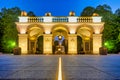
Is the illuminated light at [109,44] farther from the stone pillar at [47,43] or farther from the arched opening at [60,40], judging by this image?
the stone pillar at [47,43]

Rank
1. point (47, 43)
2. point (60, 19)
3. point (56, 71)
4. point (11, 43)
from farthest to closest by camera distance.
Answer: point (11, 43) < point (60, 19) < point (47, 43) < point (56, 71)

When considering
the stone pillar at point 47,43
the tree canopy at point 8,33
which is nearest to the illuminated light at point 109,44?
the stone pillar at point 47,43

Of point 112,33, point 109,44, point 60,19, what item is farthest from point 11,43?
point 112,33

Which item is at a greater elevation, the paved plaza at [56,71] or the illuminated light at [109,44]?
the illuminated light at [109,44]

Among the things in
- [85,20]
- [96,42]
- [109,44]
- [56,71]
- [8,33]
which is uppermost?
[85,20]

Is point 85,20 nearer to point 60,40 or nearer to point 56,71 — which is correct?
point 60,40

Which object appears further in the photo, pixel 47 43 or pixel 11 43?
pixel 11 43

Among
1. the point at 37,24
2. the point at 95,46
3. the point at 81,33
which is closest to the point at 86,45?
the point at 81,33

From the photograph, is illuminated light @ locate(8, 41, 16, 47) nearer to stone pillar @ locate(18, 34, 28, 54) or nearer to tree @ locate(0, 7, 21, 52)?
tree @ locate(0, 7, 21, 52)

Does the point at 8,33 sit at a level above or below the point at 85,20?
below

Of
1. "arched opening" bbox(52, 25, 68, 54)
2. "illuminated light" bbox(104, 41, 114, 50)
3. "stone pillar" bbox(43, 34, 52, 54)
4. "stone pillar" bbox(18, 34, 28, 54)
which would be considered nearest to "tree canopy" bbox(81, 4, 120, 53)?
"illuminated light" bbox(104, 41, 114, 50)

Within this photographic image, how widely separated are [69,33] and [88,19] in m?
3.96

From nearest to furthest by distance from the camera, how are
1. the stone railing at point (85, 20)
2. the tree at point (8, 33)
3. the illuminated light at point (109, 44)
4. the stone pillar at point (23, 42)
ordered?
the stone pillar at point (23, 42), the stone railing at point (85, 20), the tree at point (8, 33), the illuminated light at point (109, 44)

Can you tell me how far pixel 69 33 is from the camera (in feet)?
137
